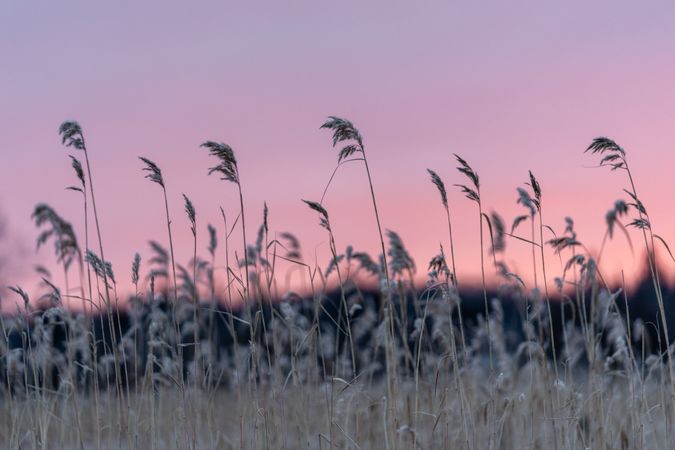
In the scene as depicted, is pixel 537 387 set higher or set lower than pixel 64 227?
lower

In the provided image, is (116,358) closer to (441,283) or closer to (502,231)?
(441,283)

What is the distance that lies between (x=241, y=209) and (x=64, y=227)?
2.88 ft

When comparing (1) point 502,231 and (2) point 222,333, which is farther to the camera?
(2) point 222,333

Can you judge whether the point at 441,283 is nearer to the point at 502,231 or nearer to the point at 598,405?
the point at 502,231

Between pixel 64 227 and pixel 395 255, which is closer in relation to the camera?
pixel 64 227

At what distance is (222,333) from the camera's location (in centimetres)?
1449

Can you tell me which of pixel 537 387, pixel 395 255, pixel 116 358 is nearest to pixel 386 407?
pixel 395 255

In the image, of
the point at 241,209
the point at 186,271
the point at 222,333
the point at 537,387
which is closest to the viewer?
the point at 241,209

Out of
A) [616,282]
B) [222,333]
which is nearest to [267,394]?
[616,282]

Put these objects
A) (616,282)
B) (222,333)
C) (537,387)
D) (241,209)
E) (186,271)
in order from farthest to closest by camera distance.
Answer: (222,333) → (616,282) → (537,387) → (186,271) → (241,209)

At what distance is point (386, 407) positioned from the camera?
3.82 metres

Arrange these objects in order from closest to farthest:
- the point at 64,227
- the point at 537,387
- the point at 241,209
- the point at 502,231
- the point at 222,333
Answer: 1. the point at 241,209
2. the point at 64,227
3. the point at 502,231
4. the point at 537,387
5. the point at 222,333

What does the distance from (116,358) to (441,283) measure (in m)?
1.43

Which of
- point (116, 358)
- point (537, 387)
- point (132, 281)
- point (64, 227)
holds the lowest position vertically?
point (537, 387)
